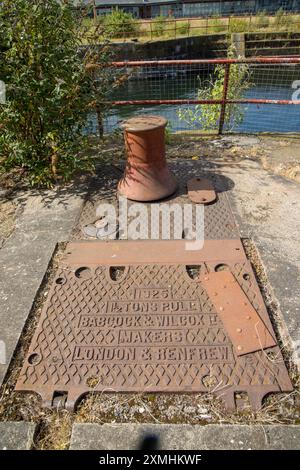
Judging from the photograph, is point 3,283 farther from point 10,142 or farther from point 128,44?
point 128,44

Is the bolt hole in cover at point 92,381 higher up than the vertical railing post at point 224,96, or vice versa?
the vertical railing post at point 224,96

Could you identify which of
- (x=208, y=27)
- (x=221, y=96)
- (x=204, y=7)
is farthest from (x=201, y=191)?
(x=204, y=7)

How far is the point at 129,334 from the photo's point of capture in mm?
2459

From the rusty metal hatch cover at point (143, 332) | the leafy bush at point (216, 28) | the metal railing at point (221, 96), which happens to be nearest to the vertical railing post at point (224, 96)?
the metal railing at point (221, 96)

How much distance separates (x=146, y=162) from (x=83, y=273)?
4.75 feet

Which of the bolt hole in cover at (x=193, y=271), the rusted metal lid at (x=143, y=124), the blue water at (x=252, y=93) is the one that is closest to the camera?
the bolt hole in cover at (x=193, y=271)

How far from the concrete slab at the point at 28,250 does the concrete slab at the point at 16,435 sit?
363 mm

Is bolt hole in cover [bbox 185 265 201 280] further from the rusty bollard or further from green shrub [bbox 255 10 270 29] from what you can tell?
green shrub [bbox 255 10 270 29]

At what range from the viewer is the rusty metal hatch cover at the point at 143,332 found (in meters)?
2.17

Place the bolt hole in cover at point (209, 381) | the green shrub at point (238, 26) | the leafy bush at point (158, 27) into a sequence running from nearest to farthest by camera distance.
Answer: the bolt hole in cover at point (209, 381)
the leafy bush at point (158, 27)
the green shrub at point (238, 26)

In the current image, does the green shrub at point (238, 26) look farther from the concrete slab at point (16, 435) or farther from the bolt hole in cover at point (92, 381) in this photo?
the concrete slab at point (16, 435)

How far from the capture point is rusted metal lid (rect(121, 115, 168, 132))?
3550mm

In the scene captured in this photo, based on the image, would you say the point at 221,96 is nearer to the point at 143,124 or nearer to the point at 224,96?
the point at 224,96

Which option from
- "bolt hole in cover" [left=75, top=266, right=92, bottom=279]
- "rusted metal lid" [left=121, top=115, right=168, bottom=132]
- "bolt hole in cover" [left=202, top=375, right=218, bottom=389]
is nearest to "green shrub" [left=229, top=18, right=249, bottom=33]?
"rusted metal lid" [left=121, top=115, right=168, bottom=132]
